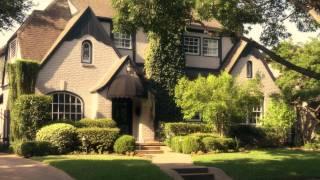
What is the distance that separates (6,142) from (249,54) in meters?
16.3

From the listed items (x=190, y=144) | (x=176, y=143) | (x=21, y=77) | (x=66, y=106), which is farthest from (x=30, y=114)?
(x=190, y=144)

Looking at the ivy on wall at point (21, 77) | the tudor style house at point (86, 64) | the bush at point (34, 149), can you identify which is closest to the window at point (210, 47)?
the tudor style house at point (86, 64)

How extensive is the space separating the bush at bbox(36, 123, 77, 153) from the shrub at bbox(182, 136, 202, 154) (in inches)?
216

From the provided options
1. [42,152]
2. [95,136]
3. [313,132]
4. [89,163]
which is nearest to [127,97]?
[95,136]

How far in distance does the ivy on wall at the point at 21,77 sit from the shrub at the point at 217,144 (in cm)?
941

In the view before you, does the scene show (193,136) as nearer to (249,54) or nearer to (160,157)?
(160,157)

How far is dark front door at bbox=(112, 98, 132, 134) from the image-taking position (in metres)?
30.2

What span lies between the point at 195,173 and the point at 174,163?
92.5 inches

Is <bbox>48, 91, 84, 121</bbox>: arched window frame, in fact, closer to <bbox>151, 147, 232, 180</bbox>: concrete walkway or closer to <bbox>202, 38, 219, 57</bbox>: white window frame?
<bbox>151, 147, 232, 180</bbox>: concrete walkway

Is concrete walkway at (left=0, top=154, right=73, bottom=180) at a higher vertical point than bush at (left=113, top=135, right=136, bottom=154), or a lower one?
lower

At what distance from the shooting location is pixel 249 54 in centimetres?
3459

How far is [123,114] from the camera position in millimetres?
30562

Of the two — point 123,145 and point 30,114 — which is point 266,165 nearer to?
point 123,145

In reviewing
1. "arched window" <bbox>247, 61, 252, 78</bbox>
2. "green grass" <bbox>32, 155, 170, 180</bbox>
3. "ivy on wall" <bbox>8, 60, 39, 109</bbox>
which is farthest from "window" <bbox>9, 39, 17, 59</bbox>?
"arched window" <bbox>247, 61, 252, 78</bbox>
